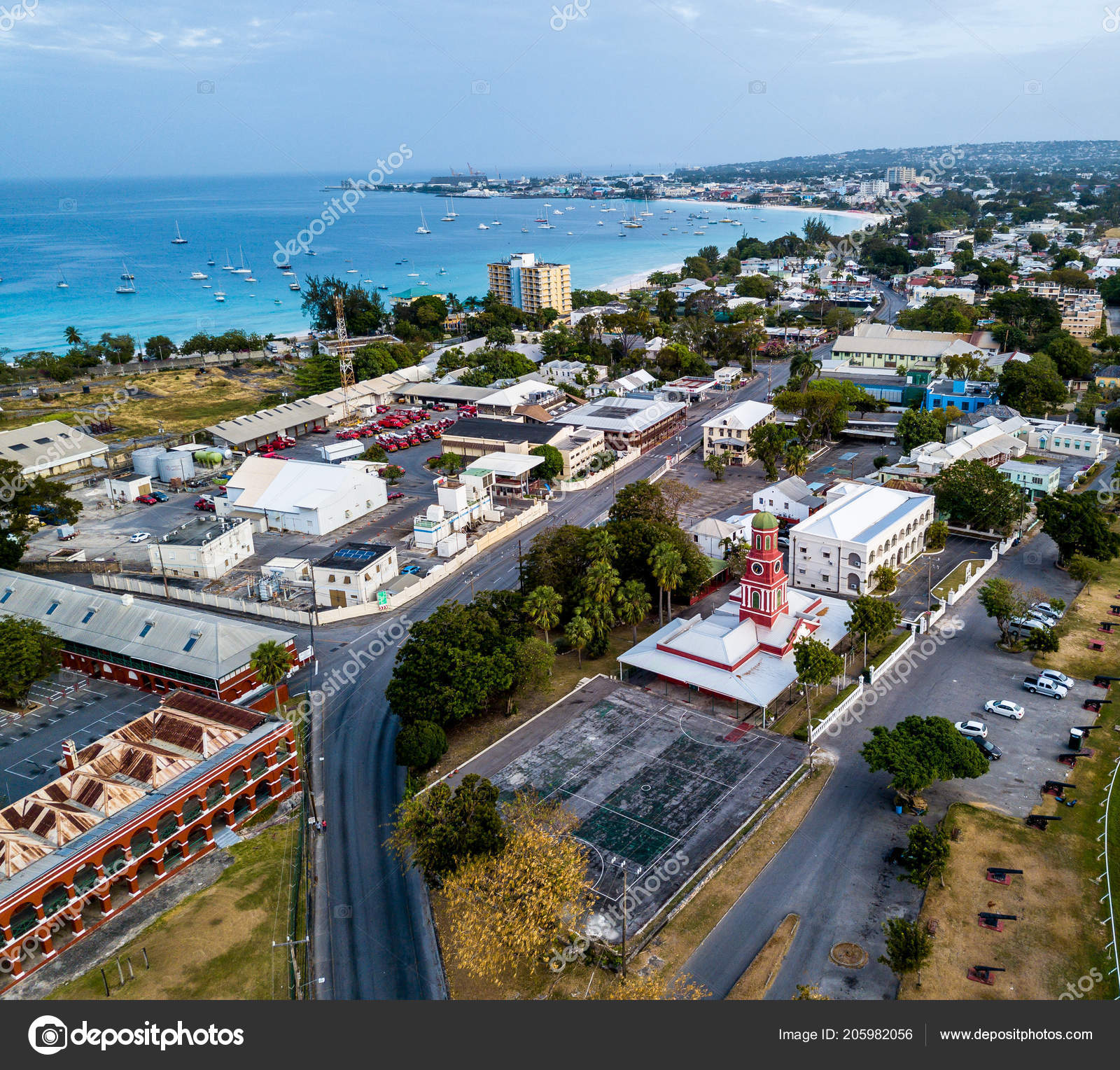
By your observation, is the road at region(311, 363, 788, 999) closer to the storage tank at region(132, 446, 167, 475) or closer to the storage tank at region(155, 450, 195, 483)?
the storage tank at region(155, 450, 195, 483)

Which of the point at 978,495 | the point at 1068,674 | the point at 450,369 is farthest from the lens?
the point at 450,369

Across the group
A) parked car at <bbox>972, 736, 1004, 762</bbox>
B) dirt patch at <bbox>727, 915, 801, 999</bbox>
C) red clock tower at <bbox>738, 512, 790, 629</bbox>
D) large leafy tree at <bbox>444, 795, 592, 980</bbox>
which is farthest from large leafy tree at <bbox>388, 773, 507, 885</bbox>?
parked car at <bbox>972, 736, 1004, 762</bbox>

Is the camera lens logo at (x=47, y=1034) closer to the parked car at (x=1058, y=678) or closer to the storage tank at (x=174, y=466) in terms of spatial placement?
the parked car at (x=1058, y=678)

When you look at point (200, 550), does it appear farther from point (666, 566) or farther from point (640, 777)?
point (640, 777)

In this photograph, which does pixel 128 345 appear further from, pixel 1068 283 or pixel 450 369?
pixel 1068 283

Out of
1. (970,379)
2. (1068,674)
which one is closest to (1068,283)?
(970,379)
